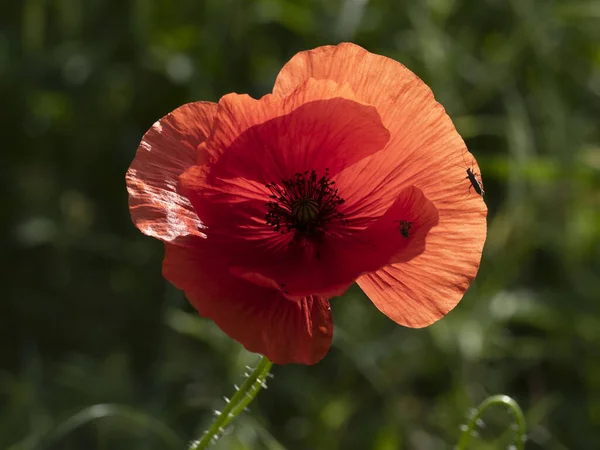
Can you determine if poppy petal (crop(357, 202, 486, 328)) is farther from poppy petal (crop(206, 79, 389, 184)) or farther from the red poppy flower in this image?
poppy petal (crop(206, 79, 389, 184))

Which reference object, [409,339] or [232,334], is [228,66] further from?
[232,334]

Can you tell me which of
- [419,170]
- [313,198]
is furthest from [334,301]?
[419,170]

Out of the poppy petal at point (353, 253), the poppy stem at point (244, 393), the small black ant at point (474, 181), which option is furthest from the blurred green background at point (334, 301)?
the small black ant at point (474, 181)

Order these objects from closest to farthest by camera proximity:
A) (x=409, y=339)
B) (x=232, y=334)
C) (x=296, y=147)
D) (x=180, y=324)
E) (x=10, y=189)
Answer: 1. (x=232, y=334)
2. (x=296, y=147)
3. (x=180, y=324)
4. (x=409, y=339)
5. (x=10, y=189)

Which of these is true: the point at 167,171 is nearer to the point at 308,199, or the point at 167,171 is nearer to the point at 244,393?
the point at 308,199

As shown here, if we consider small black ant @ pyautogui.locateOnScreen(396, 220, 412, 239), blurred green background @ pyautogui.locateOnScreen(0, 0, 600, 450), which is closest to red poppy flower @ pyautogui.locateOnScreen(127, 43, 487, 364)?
small black ant @ pyautogui.locateOnScreen(396, 220, 412, 239)

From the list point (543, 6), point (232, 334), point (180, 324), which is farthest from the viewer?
point (543, 6)

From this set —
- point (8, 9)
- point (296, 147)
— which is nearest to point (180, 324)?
point (296, 147)
